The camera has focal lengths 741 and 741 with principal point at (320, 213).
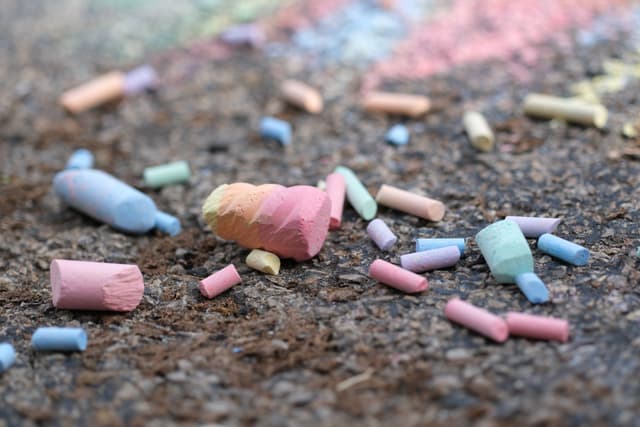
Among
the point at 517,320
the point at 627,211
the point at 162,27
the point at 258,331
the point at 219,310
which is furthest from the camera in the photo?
the point at 162,27

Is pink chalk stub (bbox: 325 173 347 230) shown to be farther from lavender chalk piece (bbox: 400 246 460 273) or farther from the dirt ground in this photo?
lavender chalk piece (bbox: 400 246 460 273)

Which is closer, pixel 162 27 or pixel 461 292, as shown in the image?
pixel 461 292

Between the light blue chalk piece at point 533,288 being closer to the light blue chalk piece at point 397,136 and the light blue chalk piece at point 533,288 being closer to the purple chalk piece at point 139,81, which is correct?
the light blue chalk piece at point 397,136

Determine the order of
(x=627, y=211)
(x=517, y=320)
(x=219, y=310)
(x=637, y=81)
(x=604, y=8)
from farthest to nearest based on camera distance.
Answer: (x=604, y=8) → (x=637, y=81) → (x=627, y=211) → (x=219, y=310) → (x=517, y=320)

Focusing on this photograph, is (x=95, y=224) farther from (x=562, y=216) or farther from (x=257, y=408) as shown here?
(x=562, y=216)

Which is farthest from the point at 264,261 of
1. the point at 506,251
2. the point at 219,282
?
the point at 506,251

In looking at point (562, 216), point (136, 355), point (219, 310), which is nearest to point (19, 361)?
point (136, 355)
